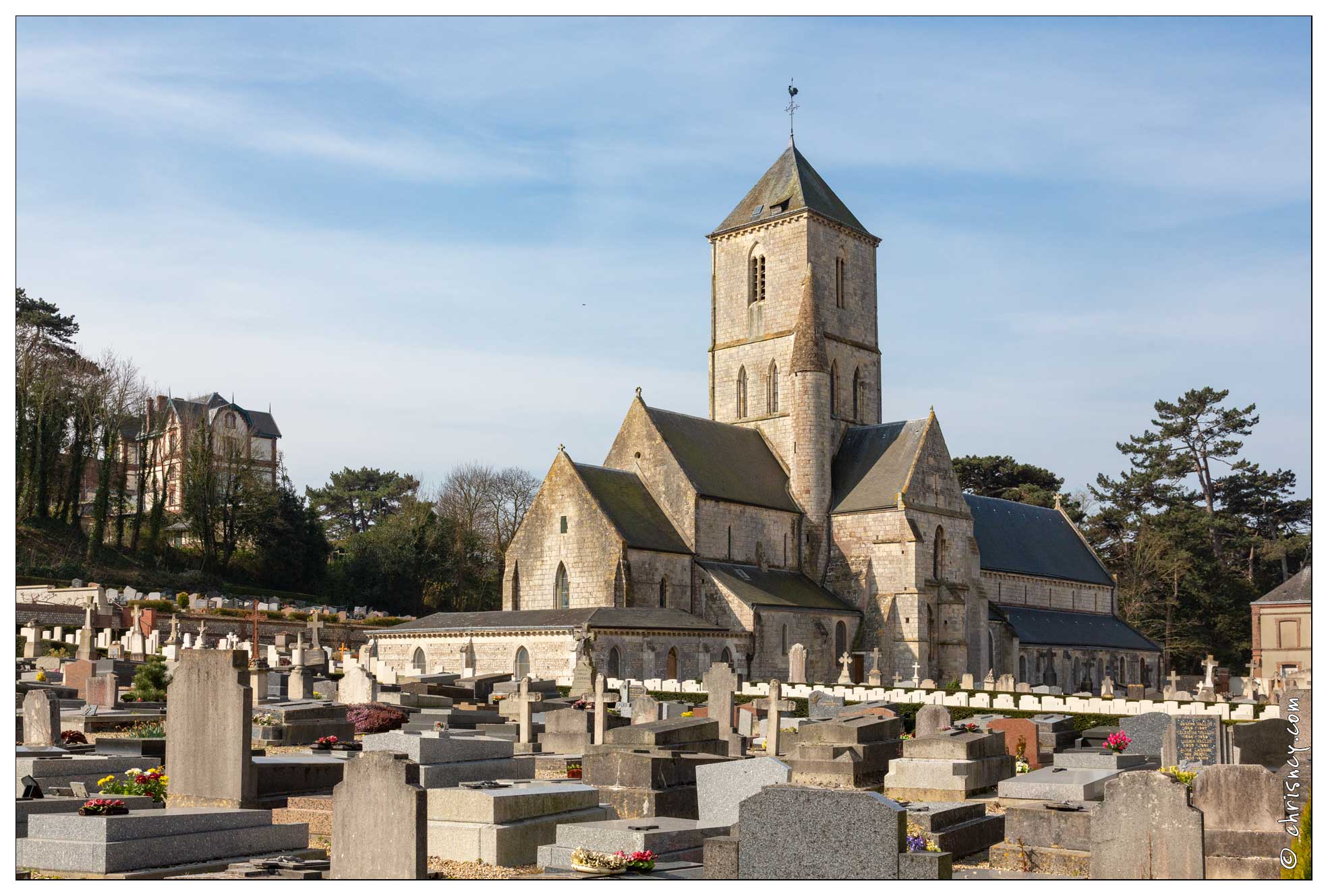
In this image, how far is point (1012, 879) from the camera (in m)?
11.0

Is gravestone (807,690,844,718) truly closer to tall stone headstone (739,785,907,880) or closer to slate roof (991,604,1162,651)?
tall stone headstone (739,785,907,880)

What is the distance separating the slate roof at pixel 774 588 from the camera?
1780 inches

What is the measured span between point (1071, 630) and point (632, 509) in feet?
Answer: 72.4

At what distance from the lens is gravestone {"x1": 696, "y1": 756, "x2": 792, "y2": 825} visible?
545 inches

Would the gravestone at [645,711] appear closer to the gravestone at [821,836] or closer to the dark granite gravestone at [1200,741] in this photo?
the dark granite gravestone at [1200,741]

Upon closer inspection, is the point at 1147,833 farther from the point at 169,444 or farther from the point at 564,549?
the point at 169,444

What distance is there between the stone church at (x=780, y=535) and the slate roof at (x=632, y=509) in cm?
8

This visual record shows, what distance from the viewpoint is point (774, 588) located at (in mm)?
46906

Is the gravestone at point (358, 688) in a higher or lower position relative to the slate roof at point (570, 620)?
lower

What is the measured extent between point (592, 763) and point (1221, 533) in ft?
219

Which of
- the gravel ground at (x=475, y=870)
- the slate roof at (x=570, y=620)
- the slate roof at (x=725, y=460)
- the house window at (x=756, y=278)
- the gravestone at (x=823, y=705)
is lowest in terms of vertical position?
the gravel ground at (x=475, y=870)

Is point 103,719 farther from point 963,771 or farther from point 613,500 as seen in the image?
point 613,500

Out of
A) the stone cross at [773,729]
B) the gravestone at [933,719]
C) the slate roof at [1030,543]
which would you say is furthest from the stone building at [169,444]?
the gravestone at [933,719]
